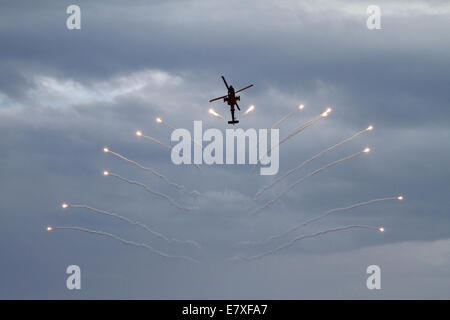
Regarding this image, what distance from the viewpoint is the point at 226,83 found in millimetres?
117375
